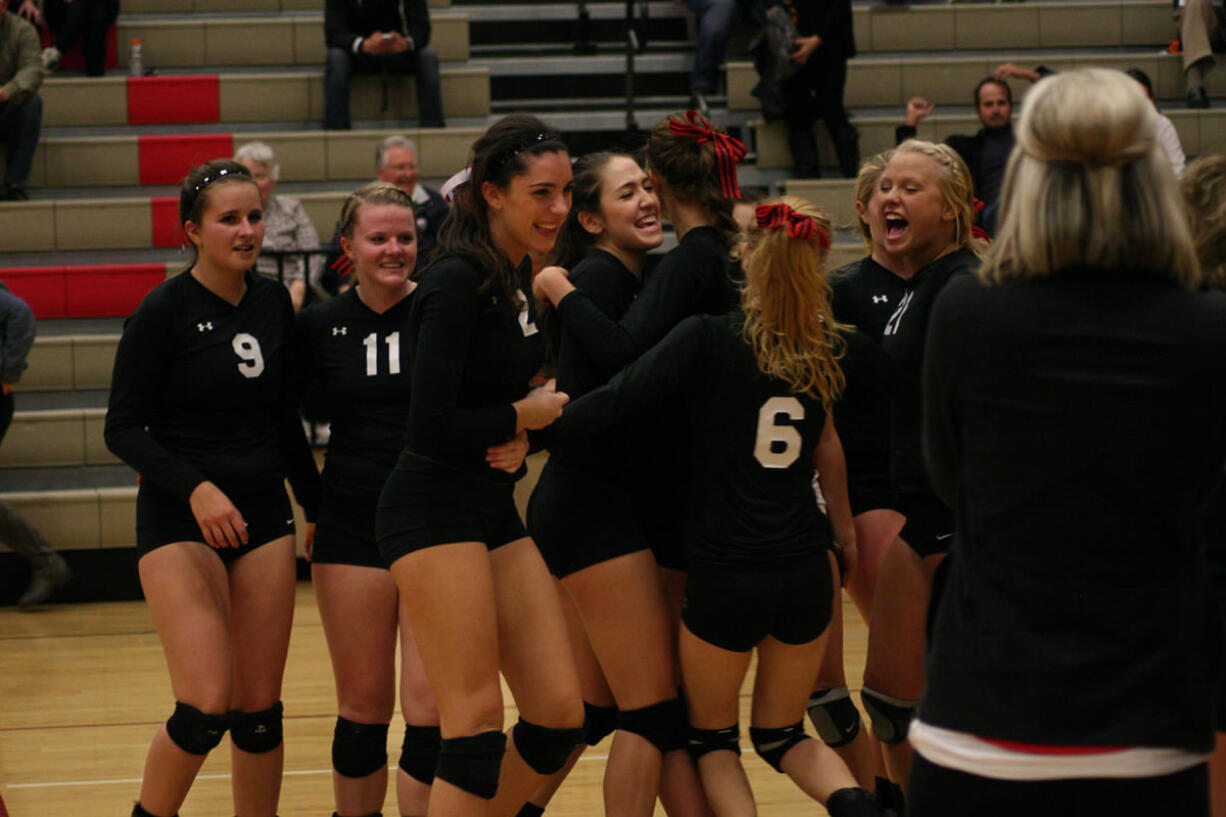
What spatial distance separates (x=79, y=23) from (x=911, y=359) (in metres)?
7.49

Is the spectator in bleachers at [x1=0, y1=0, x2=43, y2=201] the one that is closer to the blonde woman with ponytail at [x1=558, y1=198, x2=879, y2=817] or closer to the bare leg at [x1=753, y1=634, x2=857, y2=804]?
the blonde woman with ponytail at [x1=558, y1=198, x2=879, y2=817]

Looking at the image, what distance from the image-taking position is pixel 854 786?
316 cm

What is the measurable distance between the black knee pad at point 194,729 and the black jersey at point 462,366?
826 mm

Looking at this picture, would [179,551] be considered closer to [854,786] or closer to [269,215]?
[854,786]

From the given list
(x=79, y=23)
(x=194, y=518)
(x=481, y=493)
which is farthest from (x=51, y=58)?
(x=481, y=493)

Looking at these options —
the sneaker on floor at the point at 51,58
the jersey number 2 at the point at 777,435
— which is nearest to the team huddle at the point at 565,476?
the jersey number 2 at the point at 777,435

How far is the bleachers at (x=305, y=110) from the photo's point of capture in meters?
7.82

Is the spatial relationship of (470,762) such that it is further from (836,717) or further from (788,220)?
(788,220)

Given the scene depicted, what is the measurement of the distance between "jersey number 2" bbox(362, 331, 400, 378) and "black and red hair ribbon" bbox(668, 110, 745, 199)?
83 centimetres

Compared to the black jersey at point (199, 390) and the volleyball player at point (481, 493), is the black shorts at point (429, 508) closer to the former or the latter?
the volleyball player at point (481, 493)

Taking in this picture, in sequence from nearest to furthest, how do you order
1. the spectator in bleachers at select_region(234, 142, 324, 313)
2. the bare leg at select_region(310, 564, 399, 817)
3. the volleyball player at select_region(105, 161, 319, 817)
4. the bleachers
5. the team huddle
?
the team huddle, the volleyball player at select_region(105, 161, 319, 817), the bare leg at select_region(310, 564, 399, 817), the spectator in bleachers at select_region(234, 142, 324, 313), the bleachers

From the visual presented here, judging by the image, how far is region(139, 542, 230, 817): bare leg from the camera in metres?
3.36

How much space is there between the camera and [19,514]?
659 centimetres

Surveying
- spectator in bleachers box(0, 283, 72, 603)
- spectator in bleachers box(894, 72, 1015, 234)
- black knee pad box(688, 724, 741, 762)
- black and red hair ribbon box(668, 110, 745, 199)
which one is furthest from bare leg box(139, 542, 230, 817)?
spectator in bleachers box(894, 72, 1015, 234)
